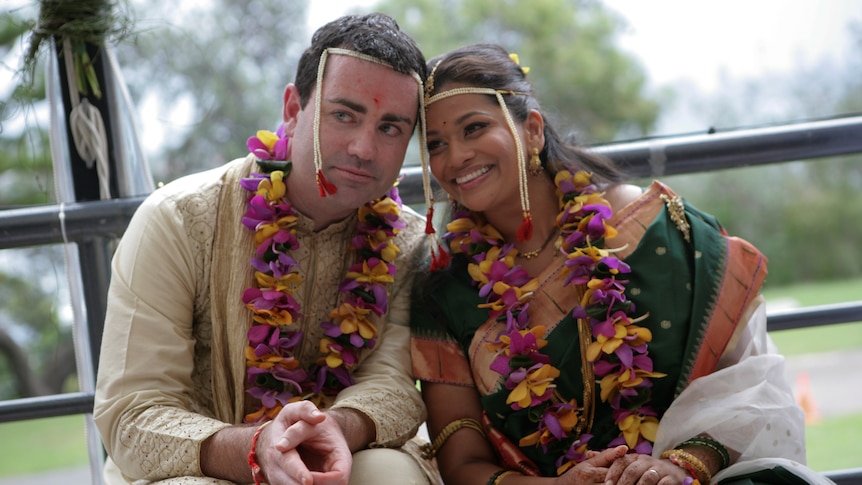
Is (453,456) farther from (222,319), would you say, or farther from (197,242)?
(197,242)

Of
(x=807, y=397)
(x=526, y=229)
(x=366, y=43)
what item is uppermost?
(x=366, y=43)

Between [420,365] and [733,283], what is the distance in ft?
2.79

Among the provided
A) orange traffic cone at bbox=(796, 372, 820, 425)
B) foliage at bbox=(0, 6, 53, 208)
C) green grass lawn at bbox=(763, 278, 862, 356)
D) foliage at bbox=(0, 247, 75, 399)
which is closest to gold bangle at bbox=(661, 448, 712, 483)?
foliage at bbox=(0, 6, 53, 208)

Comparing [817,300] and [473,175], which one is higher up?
[473,175]

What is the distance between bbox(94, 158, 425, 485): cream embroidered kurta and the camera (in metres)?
2.22

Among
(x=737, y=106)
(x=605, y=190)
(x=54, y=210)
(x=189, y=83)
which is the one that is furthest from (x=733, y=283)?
(x=737, y=106)

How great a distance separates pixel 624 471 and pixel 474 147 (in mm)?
880

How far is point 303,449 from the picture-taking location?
2.08 metres

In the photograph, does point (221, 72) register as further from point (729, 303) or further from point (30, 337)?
point (729, 303)

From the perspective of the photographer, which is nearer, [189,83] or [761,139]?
[761,139]

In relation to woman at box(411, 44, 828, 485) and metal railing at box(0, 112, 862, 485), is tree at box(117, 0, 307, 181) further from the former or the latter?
woman at box(411, 44, 828, 485)

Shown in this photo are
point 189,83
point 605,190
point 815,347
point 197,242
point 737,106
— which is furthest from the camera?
point 815,347

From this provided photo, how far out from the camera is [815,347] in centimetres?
1517

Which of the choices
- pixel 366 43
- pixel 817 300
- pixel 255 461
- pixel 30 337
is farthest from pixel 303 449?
pixel 817 300
